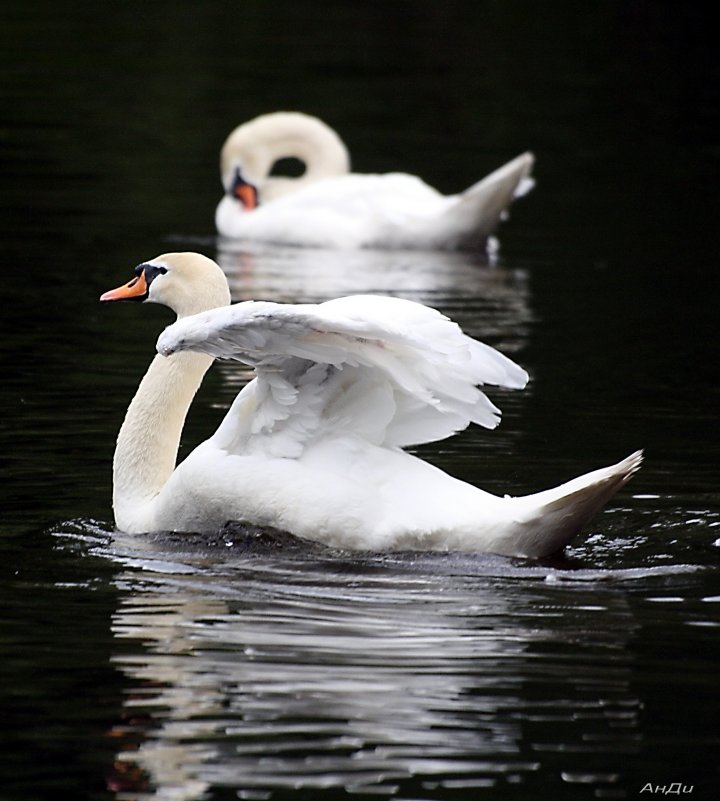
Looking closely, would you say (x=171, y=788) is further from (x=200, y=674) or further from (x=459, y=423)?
(x=459, y=423)

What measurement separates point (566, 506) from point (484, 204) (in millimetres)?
9572

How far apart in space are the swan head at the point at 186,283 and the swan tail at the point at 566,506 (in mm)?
1744

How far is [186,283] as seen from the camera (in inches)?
324

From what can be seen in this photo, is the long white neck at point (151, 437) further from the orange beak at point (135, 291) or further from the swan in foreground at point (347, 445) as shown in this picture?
the orange beak at point (135, 291)

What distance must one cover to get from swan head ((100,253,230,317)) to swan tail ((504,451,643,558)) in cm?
174

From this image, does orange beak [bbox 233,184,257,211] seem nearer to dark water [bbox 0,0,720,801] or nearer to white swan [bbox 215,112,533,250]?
white swan [bbox 215,112,533,250]

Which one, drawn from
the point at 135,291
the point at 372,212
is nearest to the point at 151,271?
the point at 135,291

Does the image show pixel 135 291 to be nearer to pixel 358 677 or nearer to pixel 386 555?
pixel 386 555

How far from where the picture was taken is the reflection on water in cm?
536

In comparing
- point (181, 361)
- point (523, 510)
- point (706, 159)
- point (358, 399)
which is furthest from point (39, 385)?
point (706, 159)

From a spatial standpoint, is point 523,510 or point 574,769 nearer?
point 574,769

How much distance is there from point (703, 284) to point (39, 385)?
5.88 m

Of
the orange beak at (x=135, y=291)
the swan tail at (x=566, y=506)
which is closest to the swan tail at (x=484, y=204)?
the orange beak at (x=135, y=291)

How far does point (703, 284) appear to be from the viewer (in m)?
14.6
